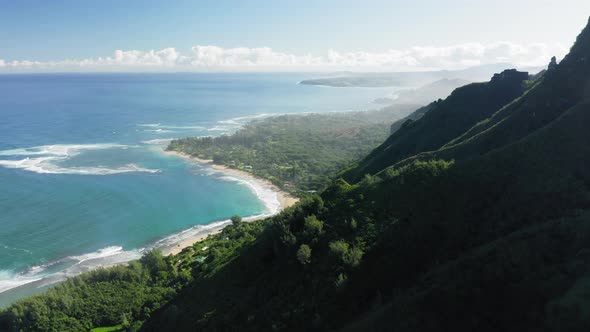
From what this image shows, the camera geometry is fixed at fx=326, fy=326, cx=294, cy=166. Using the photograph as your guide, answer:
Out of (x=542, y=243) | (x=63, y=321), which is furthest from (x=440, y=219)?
(x=63, y=321)

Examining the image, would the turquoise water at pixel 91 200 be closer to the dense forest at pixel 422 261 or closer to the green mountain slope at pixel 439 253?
the dense forest at pixel 422 261

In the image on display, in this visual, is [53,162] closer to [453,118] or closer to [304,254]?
[304,254]

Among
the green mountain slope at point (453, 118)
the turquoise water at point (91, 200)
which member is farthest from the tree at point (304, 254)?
the turquoise water at point (91, 200)

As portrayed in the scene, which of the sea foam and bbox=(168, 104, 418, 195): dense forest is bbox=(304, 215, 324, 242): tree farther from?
the sea foam

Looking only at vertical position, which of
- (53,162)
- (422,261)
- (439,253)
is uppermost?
(439,253)

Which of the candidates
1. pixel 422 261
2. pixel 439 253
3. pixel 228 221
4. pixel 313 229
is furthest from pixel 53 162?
pixel 439 253

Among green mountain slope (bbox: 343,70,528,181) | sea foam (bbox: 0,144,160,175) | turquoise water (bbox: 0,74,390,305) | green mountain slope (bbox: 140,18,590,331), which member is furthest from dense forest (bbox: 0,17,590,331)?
sea foam (bbox: 0,144,160,175)
